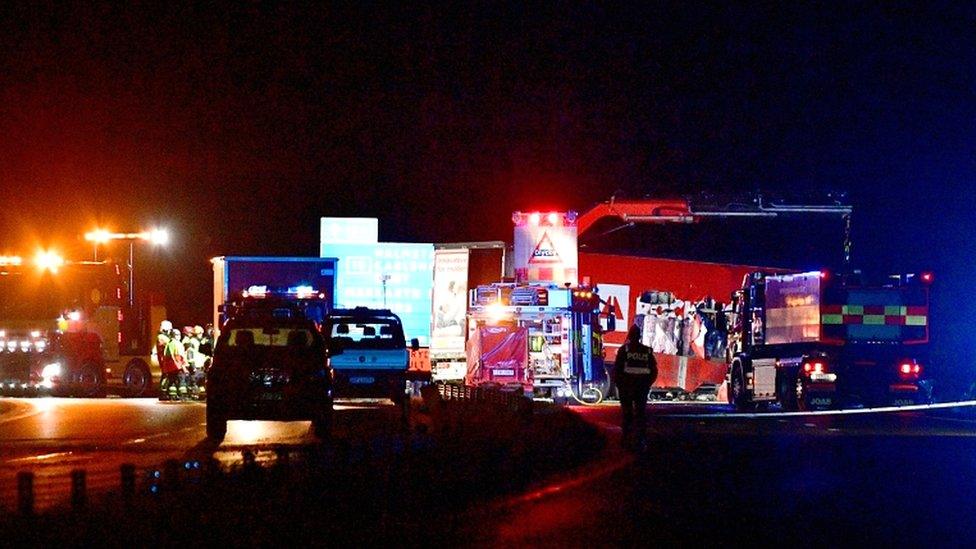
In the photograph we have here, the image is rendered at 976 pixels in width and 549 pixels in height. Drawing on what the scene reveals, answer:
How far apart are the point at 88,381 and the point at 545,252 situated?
11057 millimetres

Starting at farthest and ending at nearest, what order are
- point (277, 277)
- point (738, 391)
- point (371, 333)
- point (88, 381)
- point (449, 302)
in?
point (449, 302) < point (277, 277) < point (88, 381) < point (738, 391) < point (371, 333)

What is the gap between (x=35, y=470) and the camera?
54.7 ft

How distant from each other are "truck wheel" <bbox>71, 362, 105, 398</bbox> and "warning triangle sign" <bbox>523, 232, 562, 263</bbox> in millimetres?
10498

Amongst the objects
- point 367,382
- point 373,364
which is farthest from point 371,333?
point 367,382

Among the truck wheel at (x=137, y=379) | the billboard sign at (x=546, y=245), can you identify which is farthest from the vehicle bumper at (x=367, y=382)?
the truck wheel at (x=137, y=379)

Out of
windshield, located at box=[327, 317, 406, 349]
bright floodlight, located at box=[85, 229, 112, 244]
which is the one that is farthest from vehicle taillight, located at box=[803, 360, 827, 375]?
bright floodlight, located at box=[85, 229, 112, 244]

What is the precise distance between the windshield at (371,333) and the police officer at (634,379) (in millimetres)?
8728

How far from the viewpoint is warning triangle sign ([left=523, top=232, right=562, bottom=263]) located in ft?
120

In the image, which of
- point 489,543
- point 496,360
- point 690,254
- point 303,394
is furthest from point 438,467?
point 690,254

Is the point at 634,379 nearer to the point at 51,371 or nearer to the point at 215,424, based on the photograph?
the point at 215,424

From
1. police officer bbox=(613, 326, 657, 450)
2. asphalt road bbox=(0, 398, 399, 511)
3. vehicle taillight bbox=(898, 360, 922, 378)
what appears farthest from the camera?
vehicle taillight bbox=(898, 360, 922, 378)

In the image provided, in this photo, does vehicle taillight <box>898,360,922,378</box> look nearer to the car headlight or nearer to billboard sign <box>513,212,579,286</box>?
billboard sign <box>513,212,579,286</box>

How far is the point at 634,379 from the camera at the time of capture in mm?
21219

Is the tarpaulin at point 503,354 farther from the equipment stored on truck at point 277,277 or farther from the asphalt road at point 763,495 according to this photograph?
the asphalt road at point 763,495
